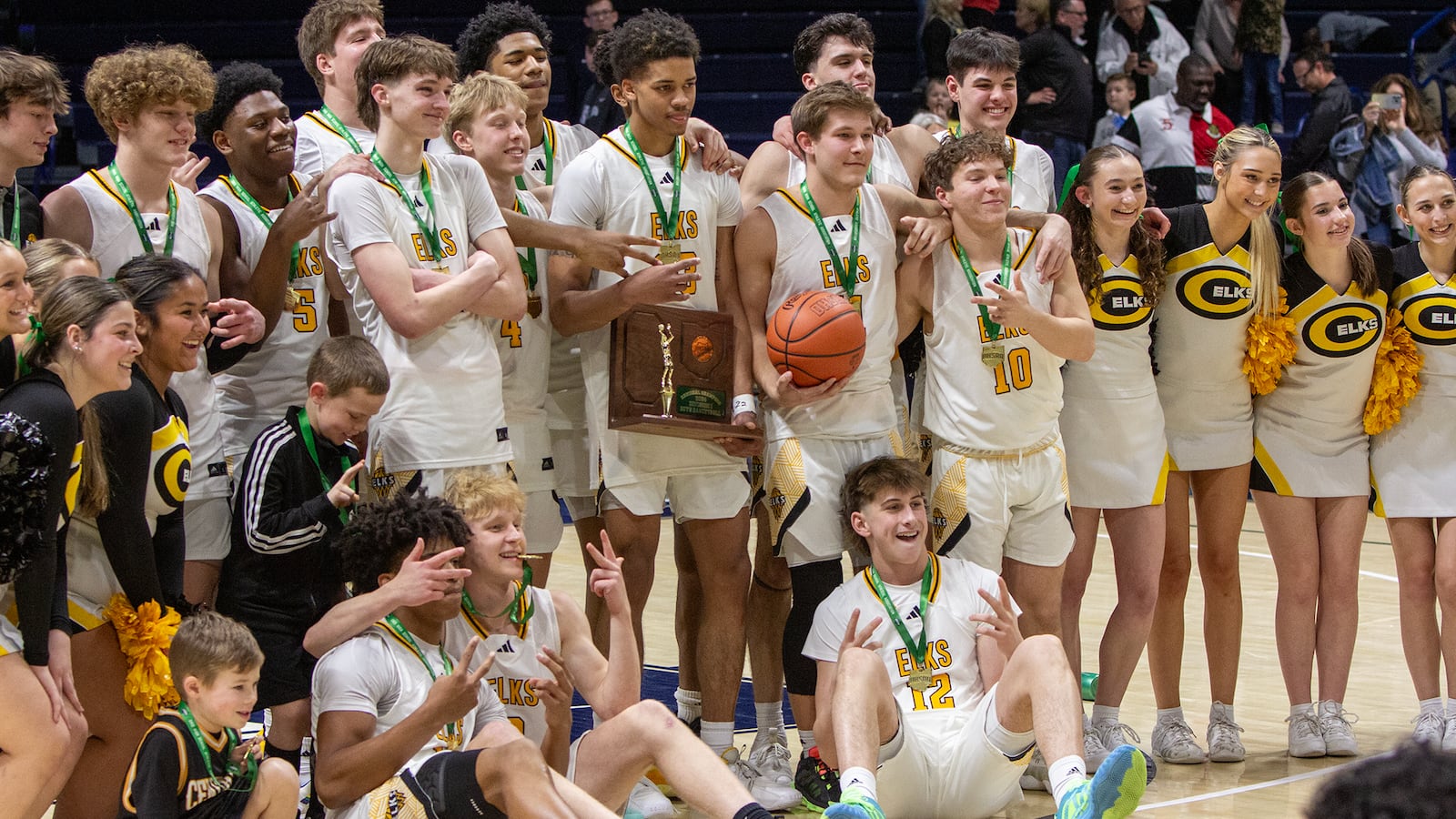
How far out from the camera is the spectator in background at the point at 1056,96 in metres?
12.2

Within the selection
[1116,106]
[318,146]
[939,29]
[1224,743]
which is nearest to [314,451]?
[318,146]

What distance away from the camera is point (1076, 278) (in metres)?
5.75

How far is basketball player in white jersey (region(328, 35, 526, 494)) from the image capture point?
4.95 m

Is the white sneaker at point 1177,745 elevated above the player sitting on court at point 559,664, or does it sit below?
below

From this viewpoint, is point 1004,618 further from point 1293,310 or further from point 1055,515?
point 1293,310

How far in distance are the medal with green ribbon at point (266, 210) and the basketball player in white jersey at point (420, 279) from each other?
0.29 metres

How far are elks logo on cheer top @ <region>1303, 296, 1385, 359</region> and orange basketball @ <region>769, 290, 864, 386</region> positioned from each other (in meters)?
1.85

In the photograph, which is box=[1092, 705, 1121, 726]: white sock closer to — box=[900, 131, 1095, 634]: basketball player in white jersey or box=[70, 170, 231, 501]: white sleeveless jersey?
box=[900, 131, 1095, 634]: basketball player in white jersey

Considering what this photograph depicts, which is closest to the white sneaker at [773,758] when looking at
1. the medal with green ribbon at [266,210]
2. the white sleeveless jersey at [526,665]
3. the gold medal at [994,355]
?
the white sleeveless jersey at [526,665]

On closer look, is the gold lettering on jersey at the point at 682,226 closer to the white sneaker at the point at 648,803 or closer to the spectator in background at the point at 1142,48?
the white sneaker at the point at 648,803

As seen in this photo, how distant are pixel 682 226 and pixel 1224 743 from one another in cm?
272

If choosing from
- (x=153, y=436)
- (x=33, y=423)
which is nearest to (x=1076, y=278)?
(x=153, y=436)

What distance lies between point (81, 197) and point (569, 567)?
5.29 metres

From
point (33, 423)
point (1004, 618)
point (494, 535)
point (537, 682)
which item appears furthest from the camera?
point (1004, 618)
